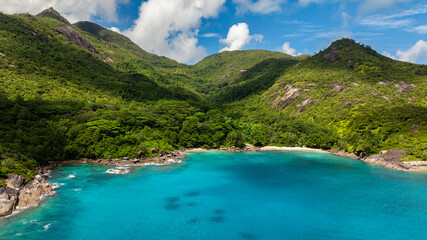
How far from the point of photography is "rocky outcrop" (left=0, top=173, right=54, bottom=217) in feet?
114

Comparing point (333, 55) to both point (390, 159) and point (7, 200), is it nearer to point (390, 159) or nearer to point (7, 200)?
point (390, 159)

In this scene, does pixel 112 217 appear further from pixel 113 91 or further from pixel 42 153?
pixel 113 91

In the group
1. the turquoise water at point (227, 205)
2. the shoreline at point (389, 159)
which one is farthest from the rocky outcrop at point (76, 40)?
the turquoise water at point (227, 205)

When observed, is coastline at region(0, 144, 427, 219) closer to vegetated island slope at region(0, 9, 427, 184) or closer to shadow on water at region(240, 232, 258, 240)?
vegetated island slope at region(0, 9, 427, 184)

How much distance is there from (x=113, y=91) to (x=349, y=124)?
12079cm

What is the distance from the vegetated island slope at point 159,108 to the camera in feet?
223

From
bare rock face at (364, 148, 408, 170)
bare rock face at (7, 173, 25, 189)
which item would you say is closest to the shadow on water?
bare rock face at (7, 173, 25, 189)

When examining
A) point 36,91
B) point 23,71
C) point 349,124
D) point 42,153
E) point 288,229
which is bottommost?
point 288,229

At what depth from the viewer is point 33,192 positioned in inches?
1585

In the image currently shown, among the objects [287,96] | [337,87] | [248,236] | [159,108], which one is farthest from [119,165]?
[337,87]

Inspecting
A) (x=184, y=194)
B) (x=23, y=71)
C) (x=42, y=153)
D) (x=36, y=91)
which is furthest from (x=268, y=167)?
(x=23, y=71)

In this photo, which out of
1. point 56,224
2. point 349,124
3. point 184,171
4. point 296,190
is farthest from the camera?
point 349,124

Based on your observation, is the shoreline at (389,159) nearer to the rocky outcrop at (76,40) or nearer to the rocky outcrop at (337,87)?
the rocky outcrop at (337,87)

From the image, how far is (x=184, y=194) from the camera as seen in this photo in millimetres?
48219
